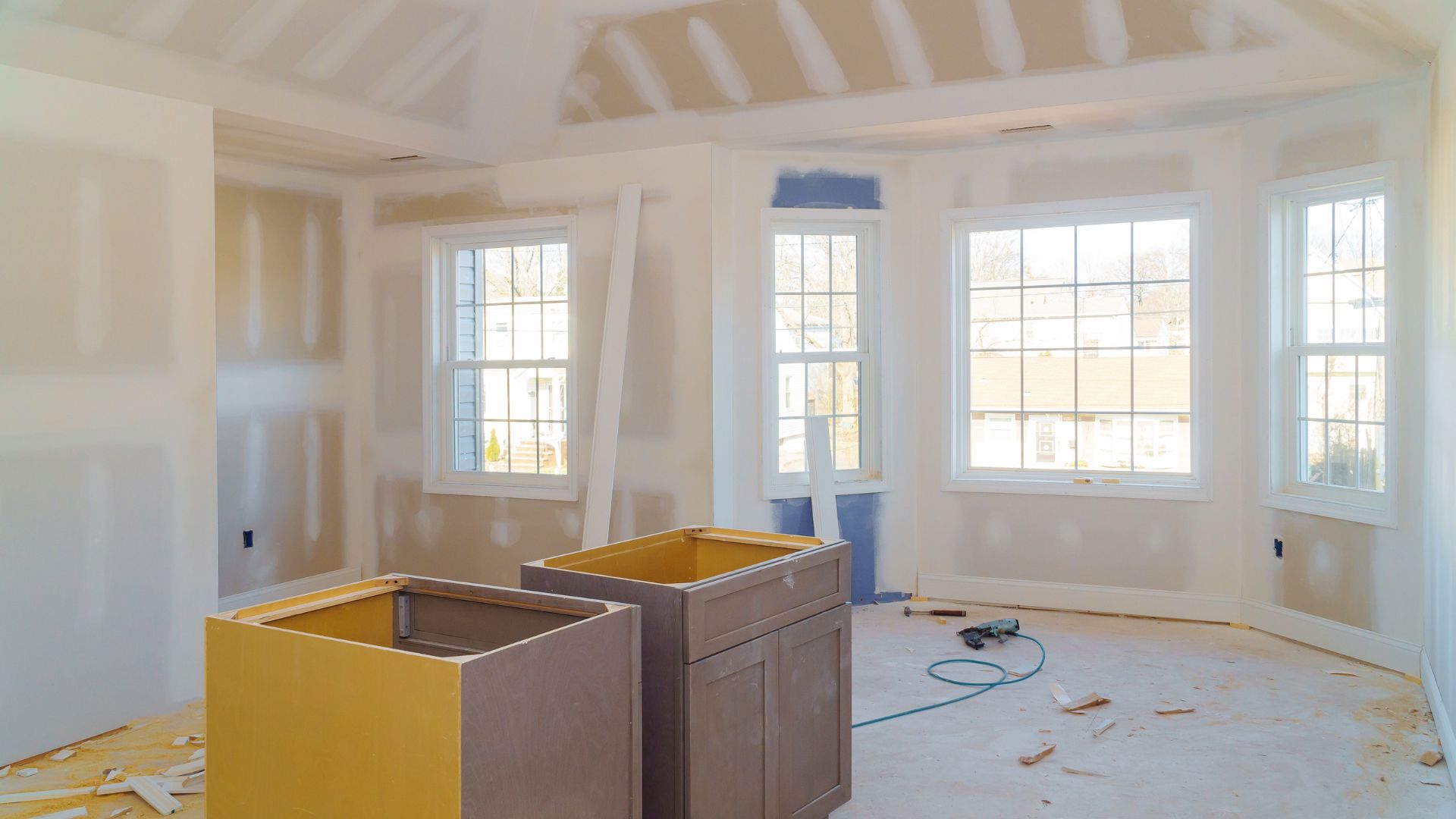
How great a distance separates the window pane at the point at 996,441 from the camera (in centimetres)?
611

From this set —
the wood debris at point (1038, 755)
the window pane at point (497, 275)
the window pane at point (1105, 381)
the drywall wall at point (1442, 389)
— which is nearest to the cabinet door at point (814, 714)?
the wood debris at point (1038, 755)

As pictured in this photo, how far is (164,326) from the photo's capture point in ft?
14.5

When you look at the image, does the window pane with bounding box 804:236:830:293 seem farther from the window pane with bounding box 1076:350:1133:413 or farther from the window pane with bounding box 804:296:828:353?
the window pane with bounding box 1076:350:1133:413

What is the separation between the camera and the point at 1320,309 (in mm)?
5188

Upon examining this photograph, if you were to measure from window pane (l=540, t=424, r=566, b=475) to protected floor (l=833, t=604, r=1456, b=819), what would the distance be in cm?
214

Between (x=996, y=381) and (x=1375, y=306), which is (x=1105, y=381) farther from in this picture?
(x=1375, y=306)

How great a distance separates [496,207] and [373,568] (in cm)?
249

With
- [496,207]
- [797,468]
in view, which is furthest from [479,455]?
[797,468]

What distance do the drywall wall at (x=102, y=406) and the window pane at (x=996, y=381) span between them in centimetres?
411

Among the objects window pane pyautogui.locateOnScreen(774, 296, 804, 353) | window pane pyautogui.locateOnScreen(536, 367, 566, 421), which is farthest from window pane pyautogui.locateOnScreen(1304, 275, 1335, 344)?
window pane pyautogui.locateOnScreen(536, 367, 566, 421)

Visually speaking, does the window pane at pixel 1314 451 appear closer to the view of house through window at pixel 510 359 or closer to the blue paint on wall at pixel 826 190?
the blue paint on wall at pixel 826 190

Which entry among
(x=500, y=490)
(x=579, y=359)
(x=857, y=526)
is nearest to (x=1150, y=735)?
(x=857, y=526)

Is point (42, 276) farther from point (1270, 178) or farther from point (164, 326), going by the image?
point (1270, 178)

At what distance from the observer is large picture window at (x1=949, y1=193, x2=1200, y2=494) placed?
5.72 meters
